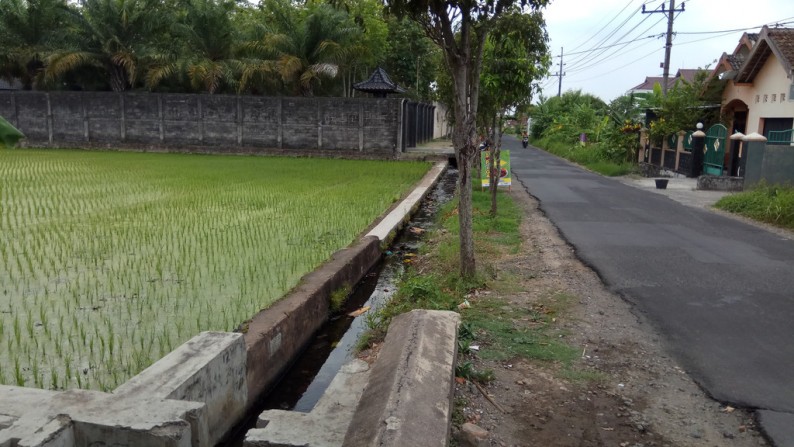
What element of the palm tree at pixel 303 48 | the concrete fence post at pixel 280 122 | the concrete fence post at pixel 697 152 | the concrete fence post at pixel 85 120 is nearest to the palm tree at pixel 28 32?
the concrete fence post at pixel 85 120

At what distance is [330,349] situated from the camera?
6008mm

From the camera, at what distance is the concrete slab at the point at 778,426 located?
371cm

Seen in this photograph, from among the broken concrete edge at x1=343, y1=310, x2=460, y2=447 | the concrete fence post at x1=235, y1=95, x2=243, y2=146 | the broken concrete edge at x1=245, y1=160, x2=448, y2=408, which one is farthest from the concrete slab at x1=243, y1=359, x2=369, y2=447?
the concrete fence post at x1=235, y1=95, x2=243, y2=146

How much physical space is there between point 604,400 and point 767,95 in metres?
17.9

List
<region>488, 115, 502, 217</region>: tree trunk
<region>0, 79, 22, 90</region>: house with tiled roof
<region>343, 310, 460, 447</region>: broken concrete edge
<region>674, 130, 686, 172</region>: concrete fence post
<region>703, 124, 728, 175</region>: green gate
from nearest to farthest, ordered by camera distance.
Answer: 1. <region>343, 310, 460, 447</region>: broken concrete edge
2. <region>488, 115, 502, 217</region>: tree trunk
3. <region>703, 124, 728, 175</region>: green gate
4. <region>674, 130, 686, 172</region>: concrete fence post
5. <region>0, 79, 22, 90</region>: house with tiled roof

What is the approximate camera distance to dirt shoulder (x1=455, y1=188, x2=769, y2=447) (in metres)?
3.81

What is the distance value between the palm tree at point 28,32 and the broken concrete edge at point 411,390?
27659 mm

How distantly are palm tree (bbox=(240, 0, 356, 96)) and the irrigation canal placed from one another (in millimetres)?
Result: 17235

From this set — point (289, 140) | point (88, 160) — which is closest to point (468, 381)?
point (88, 160)

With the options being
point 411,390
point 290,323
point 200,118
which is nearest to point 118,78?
point 200,118

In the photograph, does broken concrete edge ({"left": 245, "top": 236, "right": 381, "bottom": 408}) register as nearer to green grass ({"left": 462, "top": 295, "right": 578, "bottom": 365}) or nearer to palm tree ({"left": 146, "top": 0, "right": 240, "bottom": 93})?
green grass ({"left": 462, "top": 295, "right": 578, "bottom": 365})

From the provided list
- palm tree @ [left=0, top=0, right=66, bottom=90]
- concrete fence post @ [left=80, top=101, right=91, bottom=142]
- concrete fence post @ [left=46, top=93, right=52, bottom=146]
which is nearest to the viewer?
palm tree @ [left=0, top=0, right=66, bottom=90]

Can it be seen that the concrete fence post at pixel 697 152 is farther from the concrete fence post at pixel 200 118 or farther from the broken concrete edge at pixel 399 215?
the concrete fence post at pixel 200 118

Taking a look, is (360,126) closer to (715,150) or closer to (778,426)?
(715,150)
